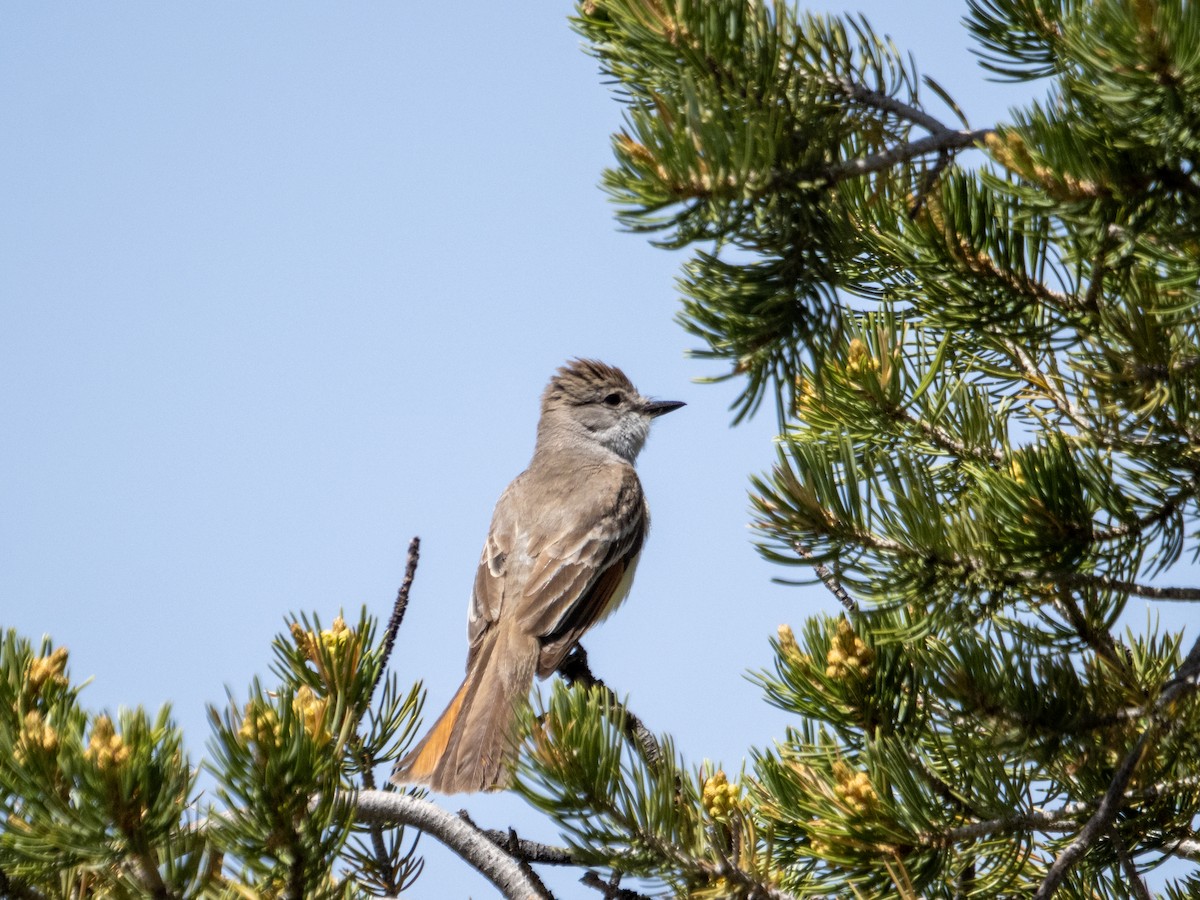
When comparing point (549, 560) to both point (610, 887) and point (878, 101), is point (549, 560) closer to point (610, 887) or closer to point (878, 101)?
point (610, 887)

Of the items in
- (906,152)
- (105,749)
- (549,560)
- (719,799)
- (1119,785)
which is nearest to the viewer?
(105,749)

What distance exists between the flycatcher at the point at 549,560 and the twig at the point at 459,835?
1.27 metres

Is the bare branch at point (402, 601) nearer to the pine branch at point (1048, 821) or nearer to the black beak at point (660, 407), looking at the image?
the pine branch at point (1048, 821)

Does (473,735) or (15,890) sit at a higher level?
(473,735)

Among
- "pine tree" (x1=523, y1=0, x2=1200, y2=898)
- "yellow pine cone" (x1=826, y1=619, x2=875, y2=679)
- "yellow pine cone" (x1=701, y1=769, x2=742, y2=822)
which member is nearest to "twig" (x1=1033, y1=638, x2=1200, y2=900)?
"pine tree" (x1=523, y1=0, x2=1200, y2=898)

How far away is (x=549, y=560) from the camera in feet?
21.2

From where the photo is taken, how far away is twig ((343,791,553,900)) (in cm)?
287

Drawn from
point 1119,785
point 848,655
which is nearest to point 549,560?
point 848,655

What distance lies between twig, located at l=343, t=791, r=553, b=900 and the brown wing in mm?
2755

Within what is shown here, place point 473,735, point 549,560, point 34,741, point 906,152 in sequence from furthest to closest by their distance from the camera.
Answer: point 549,560 → point 473,735 → point 906,152 → point 34,741

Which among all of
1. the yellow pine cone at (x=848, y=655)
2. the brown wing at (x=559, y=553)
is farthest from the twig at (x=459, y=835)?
the brown wing at (x=559, y=553)

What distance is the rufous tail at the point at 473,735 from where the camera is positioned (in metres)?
4.36

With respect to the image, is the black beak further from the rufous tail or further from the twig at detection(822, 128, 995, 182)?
the twig at detection(822, 128, 995, 182)

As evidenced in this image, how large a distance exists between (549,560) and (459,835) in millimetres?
3548
